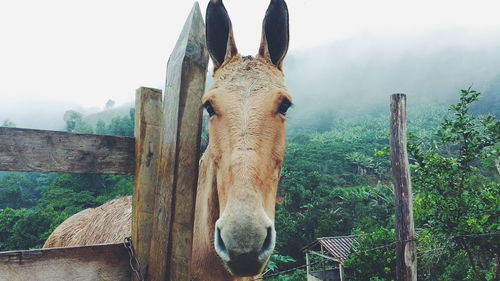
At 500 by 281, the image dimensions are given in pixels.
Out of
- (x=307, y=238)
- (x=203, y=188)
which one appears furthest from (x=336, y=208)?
(x=203, y=188)

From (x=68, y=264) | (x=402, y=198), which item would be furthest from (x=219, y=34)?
(x=402, y=198)

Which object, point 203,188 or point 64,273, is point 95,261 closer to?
point 64,273

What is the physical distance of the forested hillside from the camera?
23.6 ft

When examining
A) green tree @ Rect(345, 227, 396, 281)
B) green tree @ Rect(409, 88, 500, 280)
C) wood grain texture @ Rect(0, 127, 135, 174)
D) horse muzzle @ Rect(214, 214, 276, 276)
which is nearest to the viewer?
horse muzzle @ Rect(214, 214, 276, 276)

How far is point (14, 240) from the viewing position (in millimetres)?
25609

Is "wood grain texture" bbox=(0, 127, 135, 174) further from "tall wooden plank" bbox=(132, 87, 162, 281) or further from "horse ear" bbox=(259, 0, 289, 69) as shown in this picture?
"horse ear" bbox=(259, 0, 289, 69)

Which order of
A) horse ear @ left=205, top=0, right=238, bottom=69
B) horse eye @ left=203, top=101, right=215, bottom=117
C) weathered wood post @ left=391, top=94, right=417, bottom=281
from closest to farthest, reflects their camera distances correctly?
1. horse eye @ left=203, top=101, right=215, bottom=117
2. horse ear @ left=205, top=0, right=238, bottom=69
3. weathered wood post @ left=391, top=94, right=417, bottom=281

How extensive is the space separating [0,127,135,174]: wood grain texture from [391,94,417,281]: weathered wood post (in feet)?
15.8

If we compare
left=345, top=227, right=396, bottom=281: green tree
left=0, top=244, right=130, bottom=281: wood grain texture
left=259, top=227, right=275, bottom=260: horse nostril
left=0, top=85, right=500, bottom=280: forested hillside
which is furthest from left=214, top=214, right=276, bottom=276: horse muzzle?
left=345, top=227, right=396, bottom=281: green tree

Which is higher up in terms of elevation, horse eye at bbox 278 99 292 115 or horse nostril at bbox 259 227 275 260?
horse eye at bbox 278 99 292 115

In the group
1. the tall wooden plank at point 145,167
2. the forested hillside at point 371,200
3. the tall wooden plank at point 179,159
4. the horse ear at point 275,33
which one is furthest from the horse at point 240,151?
the forested hillside at point 371,200

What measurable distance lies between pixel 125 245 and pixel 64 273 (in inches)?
12.5

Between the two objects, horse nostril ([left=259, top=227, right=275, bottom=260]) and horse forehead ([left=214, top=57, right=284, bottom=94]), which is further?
horse forehead ([left=214, top=57, right=284, bottom=94])

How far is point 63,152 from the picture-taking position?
181 cm
